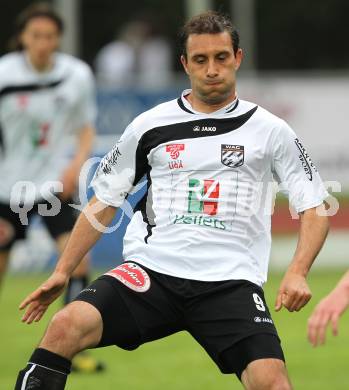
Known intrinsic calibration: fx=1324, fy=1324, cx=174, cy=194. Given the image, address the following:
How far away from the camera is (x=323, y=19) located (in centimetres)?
2791

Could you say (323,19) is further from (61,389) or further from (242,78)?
(61,389)

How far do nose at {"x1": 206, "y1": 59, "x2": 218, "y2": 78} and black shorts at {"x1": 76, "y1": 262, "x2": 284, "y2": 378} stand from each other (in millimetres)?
948

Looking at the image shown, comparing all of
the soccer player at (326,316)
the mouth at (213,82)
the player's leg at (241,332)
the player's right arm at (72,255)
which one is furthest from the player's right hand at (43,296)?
the soccer player at (326,316)

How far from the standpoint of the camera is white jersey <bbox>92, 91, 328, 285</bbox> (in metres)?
6.10

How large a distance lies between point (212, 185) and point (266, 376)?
979 millimetres

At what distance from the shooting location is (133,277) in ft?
20.0

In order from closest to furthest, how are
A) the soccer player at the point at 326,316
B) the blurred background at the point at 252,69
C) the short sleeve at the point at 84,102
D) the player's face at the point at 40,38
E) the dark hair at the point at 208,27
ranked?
the soccer player at the point at 326,316
the dark hair at the point at 208,27
the player's face at the point at 40,38
the short sleeve at the point at 84,102
the blurred background at the point at 252,69

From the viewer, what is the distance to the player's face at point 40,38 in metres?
9.19

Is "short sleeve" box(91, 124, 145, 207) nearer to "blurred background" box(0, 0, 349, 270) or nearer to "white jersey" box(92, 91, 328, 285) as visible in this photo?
"white jersey" box(92, 91, 328, 285)

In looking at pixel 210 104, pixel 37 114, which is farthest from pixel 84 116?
pixel 210 104

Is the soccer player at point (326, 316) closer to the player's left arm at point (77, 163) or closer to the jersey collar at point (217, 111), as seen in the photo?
the jersey collar at point (217, 111)

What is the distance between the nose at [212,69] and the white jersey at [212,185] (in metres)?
0.23

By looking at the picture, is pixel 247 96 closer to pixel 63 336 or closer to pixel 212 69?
pixel 212 69

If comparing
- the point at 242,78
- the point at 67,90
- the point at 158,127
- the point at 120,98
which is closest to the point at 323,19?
the point at 242,78
